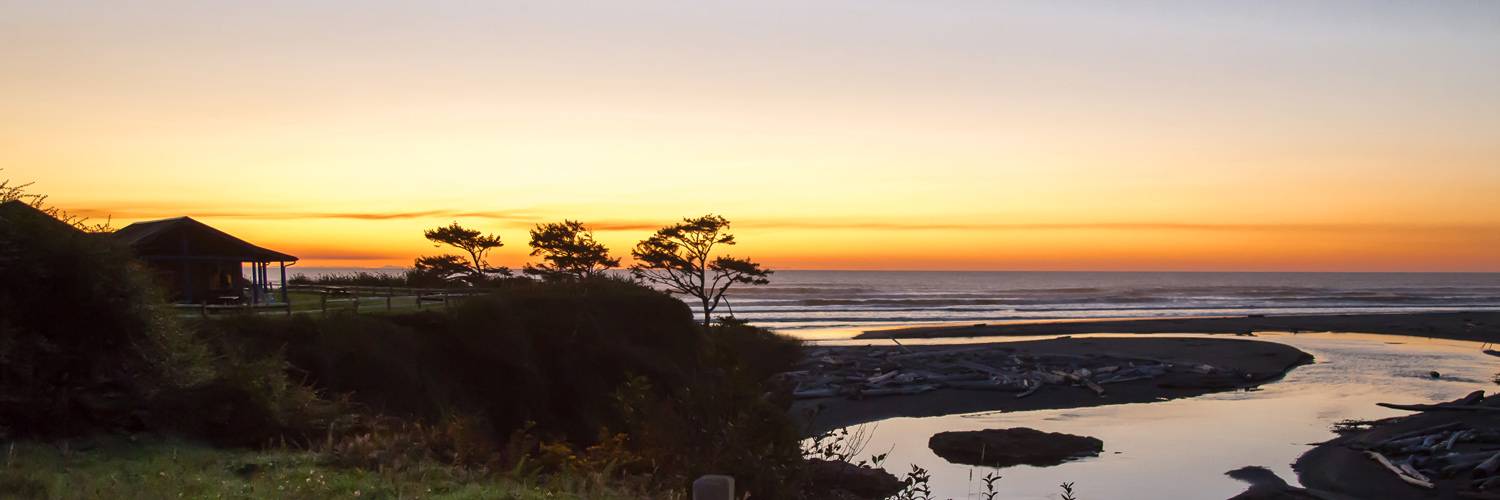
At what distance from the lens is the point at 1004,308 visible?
98562 millimetres

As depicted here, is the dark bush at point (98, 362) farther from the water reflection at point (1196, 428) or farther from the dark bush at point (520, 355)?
the water reflection at point (1196, 428)

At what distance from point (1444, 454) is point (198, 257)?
36693mm

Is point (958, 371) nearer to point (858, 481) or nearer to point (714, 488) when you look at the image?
point (858, 481)

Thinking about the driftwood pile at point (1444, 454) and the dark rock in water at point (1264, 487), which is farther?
the driftwood pile at point (1444, 454)

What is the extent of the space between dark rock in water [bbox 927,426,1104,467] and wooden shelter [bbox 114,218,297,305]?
22067 mm

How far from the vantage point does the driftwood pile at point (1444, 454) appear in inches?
784

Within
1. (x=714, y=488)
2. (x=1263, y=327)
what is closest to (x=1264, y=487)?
(x=714, y=488)

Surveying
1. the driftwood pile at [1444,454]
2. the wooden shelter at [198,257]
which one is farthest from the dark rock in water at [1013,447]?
the wooden shelter at [198,257]

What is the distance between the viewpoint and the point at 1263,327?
224 feet

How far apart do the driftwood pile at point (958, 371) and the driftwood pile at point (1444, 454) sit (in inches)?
470

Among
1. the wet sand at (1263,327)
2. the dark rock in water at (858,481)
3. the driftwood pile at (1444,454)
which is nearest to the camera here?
the dark rock in water at (858,481)

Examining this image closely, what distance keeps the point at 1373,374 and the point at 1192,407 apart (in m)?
13.3

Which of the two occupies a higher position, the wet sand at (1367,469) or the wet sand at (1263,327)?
the wet sand at (1367,469)

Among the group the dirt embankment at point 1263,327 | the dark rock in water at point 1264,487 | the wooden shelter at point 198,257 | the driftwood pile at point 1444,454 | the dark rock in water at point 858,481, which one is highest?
the wooden shelter at point 198,257
